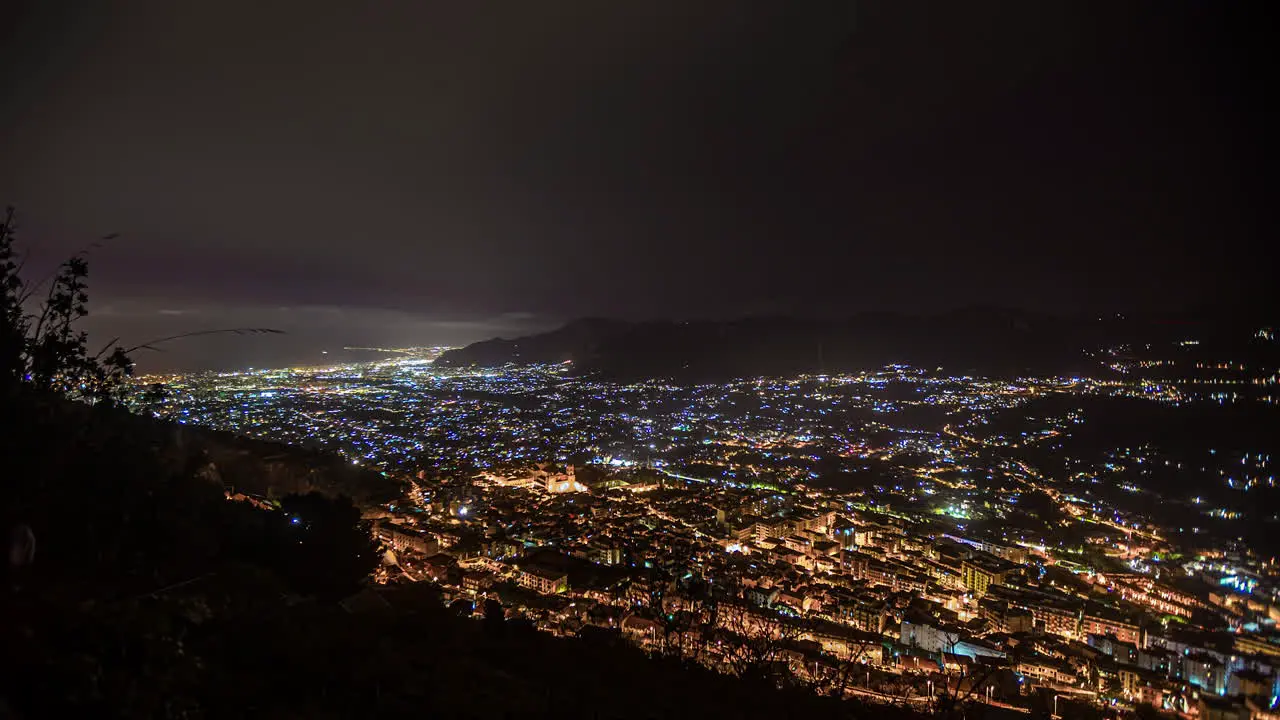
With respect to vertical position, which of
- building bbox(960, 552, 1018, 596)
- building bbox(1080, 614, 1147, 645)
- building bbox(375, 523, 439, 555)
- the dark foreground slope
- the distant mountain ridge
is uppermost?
the distant mountain ridge

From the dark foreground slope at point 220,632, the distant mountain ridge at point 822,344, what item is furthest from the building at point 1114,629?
the distant mountain ridge at point 822,344

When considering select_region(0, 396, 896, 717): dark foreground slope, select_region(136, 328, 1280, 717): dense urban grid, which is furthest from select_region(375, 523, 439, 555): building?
select_region(0, 396, 896, 717): dark foreground slope

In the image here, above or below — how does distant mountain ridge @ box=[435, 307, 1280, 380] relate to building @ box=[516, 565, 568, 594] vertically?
above

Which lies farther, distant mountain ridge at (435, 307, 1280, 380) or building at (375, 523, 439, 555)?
distant mountain ridge at (435, 307, 1280, 380)

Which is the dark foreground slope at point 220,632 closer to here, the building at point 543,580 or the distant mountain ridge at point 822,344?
the building at point 543,580

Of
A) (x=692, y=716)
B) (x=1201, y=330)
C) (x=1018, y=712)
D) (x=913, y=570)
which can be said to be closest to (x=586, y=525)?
(x=913, y=570)

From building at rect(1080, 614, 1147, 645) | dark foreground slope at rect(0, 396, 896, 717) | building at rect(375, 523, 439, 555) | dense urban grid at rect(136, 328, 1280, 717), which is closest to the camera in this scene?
→ dark foreground slope at rect(0, 396, 896, 717)

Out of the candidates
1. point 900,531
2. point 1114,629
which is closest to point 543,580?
point 1114,629

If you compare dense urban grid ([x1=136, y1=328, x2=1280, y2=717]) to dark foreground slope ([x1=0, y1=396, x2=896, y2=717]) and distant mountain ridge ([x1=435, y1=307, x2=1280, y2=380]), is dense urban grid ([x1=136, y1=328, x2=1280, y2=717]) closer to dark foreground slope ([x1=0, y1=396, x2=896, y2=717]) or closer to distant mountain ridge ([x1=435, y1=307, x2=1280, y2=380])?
dark foreground slope ([x1=0, y1=396, x2=896, y2=717])
